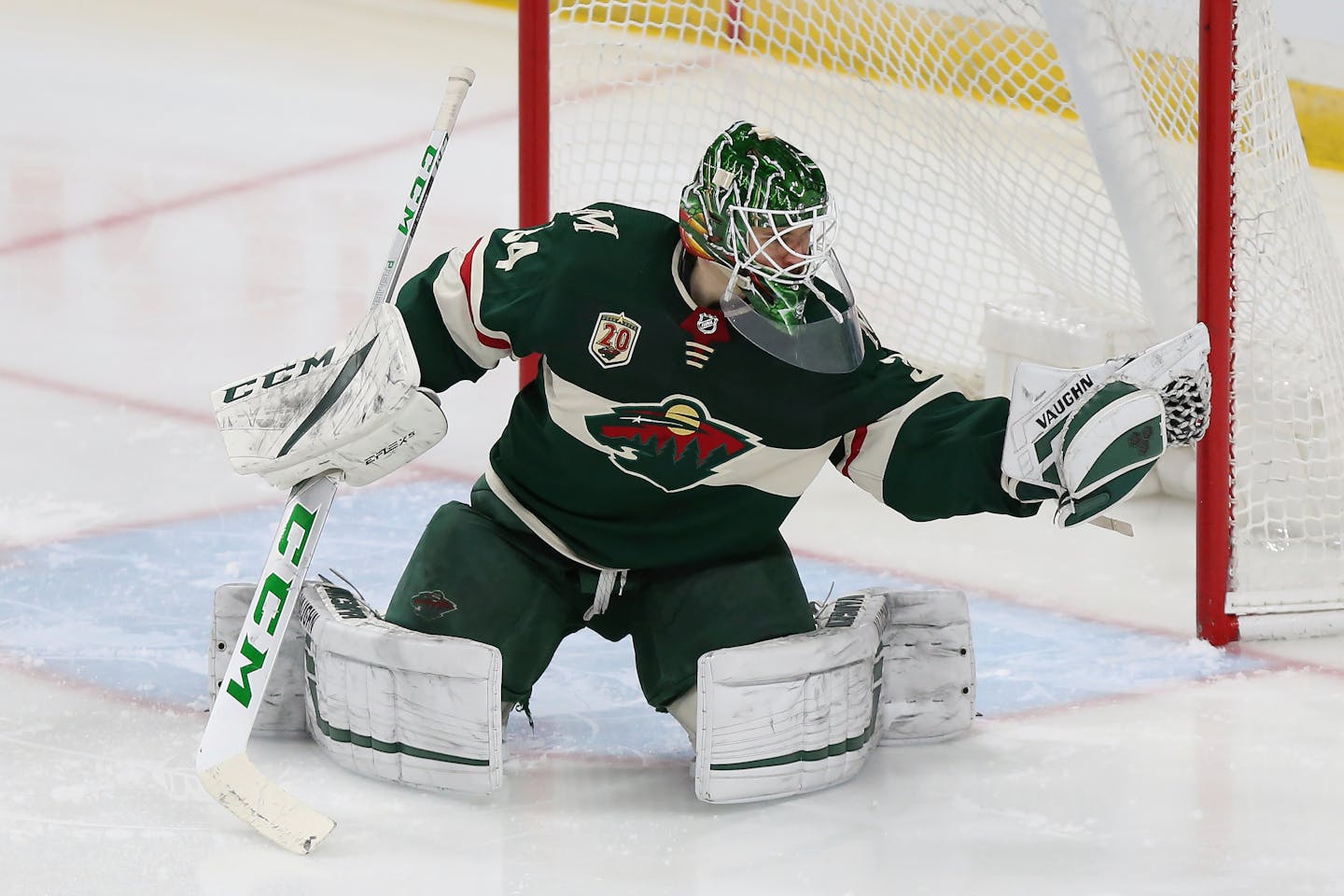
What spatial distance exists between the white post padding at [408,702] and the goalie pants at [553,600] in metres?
0.09

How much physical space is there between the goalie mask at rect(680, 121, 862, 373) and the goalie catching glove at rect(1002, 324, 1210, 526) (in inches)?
9.0

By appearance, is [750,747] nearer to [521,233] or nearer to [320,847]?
[320,847]

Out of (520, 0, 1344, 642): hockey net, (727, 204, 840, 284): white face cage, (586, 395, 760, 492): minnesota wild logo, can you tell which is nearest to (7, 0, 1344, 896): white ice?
(520, 0, 1344, 642): hockey net

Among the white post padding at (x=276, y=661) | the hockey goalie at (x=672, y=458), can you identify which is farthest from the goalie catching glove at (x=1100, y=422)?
the white post padding at (x=276, y=661)

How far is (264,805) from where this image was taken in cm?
259

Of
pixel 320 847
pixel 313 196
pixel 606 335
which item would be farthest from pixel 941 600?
pixel 313 196

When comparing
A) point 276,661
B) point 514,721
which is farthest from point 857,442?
point 276,661

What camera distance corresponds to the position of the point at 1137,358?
8.46ft

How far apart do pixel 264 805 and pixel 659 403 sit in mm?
686

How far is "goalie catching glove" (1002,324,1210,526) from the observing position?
8.31 feet

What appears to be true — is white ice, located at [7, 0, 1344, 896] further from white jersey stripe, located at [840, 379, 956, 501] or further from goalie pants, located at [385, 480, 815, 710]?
white jersey stripe, located at [840, 379, 956, 501]

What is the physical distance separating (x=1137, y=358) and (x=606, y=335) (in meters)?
0.65

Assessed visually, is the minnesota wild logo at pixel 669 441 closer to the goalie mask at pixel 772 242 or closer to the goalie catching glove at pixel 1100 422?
the goalie mask at pixel 772 242

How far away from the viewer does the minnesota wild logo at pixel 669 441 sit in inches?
105
